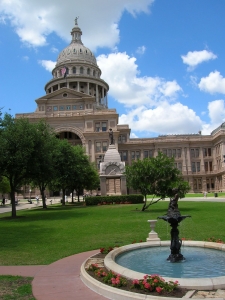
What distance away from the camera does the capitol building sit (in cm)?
8700

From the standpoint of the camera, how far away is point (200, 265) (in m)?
9.46

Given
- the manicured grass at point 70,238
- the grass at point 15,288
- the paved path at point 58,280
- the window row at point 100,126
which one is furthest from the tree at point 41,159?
the window row at point 100,126

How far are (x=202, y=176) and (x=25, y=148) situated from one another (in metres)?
76.4

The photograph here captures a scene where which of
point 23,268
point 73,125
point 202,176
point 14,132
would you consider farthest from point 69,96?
point 23,268

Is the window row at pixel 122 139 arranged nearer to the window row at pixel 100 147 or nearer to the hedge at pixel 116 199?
the window row at pixel 100 147

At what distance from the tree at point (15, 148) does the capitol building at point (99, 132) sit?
50.9 m

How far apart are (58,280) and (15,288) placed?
3.74 ft

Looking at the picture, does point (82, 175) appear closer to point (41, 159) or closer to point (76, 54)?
point (41, 159)

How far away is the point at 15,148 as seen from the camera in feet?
94.7

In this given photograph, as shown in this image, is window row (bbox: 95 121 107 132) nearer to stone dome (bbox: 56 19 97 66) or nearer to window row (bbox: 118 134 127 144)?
window row (bbox: 118 134 127 144)

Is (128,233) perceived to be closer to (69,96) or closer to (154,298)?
(154,298)

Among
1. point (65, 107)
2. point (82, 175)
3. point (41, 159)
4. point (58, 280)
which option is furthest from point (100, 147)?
point (58, 280)

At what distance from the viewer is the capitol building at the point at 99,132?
87.0 meters

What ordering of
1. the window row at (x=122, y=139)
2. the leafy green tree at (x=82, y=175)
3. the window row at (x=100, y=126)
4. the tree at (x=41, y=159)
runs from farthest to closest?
1. the window row at (x=122, y=139)
2. the window row at (x=100, y=126)
3. the leafy green tree at (x=82, y=175)
4. the tree at (x=41, y=159)
